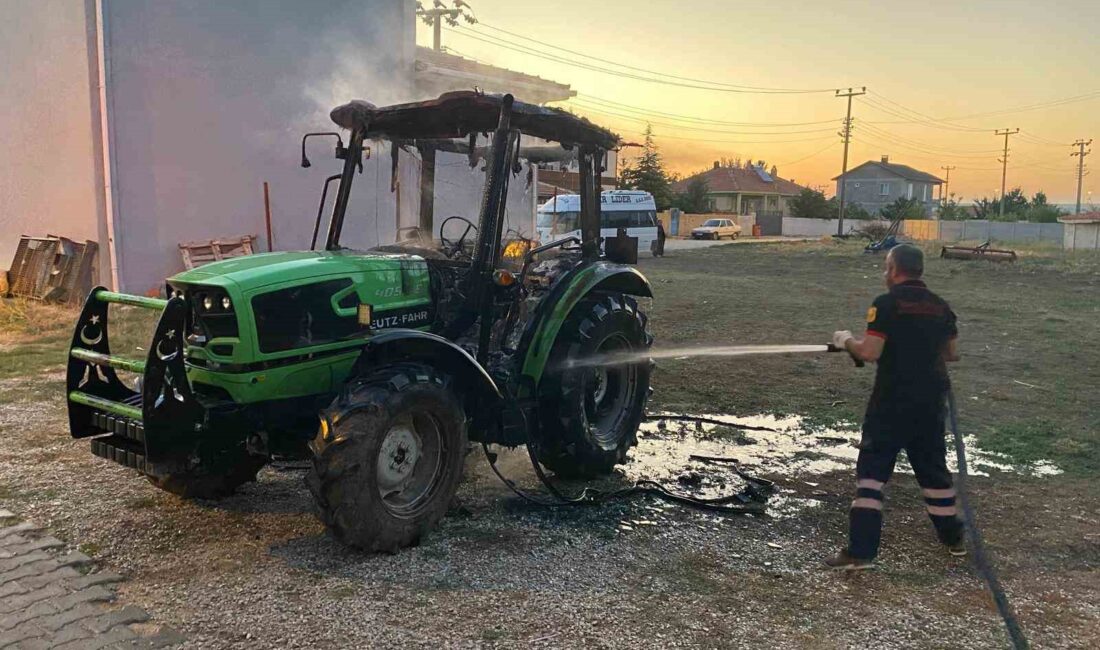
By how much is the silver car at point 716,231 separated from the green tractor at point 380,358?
47.2 metres

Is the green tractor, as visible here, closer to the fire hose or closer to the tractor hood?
the tractor hood

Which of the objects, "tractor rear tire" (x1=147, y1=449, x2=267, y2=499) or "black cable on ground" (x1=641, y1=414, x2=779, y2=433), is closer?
"tractor rear tire" (x1=147, y1=449, x2=267, y2=499)

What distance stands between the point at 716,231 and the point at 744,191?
29.5 meters

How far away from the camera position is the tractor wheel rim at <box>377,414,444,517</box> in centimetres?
434

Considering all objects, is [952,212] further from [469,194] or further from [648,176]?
[469,194]

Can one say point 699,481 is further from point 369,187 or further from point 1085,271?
point 1085,271

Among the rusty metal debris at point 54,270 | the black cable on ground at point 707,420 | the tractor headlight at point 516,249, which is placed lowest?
the black cable on ground at point 707,420

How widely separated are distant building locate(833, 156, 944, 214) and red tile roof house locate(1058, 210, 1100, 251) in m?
49.2

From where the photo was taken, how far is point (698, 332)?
12.3 metres

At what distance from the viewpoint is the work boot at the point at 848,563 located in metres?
4.27

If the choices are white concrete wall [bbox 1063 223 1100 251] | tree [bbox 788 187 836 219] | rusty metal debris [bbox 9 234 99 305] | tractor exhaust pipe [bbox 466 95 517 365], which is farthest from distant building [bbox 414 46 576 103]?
tree [bbox 788 187 836 219]

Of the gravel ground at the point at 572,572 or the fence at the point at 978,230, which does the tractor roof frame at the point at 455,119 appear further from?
the fence at the point at 978,230

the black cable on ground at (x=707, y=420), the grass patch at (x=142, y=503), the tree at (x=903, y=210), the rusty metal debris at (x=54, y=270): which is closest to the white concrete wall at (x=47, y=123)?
the rusty metal debris at (x=54, y=270)

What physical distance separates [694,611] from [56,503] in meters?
3.92
